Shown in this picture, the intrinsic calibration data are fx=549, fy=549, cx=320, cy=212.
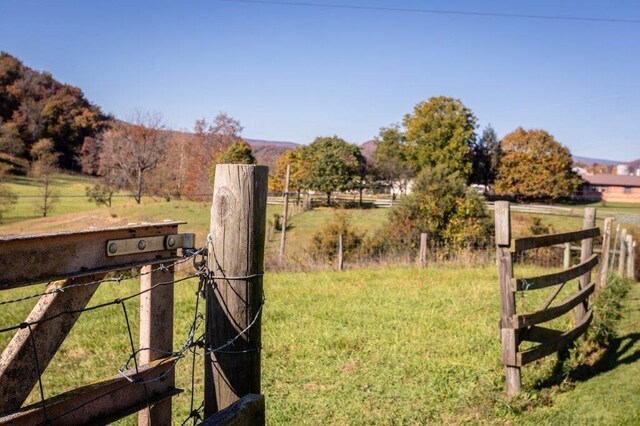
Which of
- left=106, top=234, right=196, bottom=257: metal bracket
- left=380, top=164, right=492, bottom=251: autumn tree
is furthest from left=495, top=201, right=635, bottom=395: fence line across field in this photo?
left=380, top=164, right=492, bottom=251: autumn tree

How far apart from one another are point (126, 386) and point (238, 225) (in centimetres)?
76

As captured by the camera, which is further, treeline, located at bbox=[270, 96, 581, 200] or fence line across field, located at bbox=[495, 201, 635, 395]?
treeline, located at bbox=[270, 96, 581, 200]

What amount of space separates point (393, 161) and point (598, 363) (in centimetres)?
5288

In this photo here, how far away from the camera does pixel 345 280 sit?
42.9 feet

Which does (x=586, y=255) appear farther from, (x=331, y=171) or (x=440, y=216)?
(x=331, y=171)

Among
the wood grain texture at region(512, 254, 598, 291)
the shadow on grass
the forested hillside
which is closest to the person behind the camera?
the wood grain texture at region(512, 254, 598, 291)

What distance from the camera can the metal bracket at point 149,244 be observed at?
2.13 metres

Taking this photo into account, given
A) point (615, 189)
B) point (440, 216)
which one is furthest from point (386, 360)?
point (615, 189)

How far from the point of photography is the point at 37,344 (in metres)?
2.02

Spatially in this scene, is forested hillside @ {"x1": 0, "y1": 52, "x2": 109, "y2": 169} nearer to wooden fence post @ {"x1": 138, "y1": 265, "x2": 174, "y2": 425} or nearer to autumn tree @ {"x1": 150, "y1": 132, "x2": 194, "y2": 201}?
→ autumn tree @ {"x1": 150, "y1": 132, "x2": 194, "y2": 201}

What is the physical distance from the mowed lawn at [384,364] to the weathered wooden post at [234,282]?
2816 mm

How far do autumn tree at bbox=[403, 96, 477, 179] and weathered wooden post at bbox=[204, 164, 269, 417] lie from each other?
5633cm

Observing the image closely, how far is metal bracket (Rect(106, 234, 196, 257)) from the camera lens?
83.7 inches

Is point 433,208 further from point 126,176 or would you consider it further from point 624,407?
point 126,176
